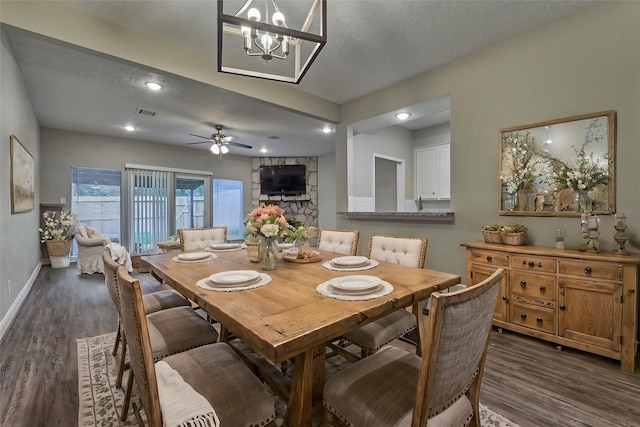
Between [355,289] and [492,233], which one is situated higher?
[492,233]

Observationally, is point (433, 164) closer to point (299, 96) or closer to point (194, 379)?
point (299, 96)

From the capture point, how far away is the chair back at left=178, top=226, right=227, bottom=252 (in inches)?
108

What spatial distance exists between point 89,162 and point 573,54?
779 cm

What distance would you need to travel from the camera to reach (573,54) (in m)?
2.40

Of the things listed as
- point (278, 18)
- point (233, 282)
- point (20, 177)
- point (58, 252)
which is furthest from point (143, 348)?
point (58, 252)

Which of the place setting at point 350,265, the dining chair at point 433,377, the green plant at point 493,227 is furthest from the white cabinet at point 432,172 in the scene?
the dining chair at point 433,377

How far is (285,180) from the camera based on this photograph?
817cm

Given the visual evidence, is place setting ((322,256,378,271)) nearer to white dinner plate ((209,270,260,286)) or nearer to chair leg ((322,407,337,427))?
→ white dinner plate ((209,270,260,286))

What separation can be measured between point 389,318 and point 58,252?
6.32 meters

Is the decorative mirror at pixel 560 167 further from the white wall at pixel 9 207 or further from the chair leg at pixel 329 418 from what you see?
the white wall at pixel 9 207

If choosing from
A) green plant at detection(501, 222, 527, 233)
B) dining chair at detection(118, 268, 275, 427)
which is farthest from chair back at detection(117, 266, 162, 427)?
green plant at detection(501, 222, 527, 233)

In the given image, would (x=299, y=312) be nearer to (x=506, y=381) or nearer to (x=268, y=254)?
(x=268, y=254)

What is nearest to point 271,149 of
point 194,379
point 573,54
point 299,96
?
point 299,96

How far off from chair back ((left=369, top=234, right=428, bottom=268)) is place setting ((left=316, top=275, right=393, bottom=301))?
771mm
